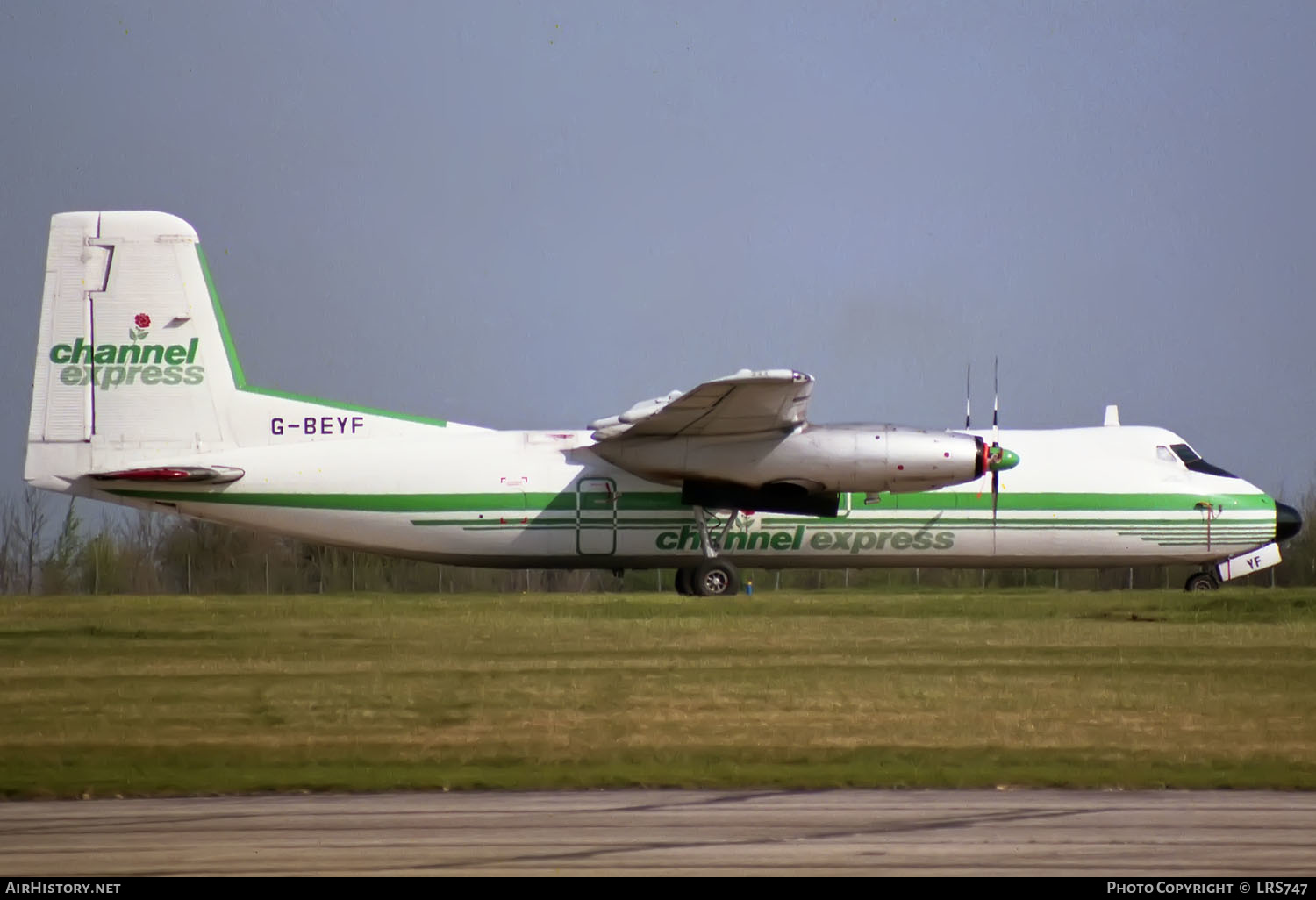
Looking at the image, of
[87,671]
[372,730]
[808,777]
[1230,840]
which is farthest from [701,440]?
[1230,840]

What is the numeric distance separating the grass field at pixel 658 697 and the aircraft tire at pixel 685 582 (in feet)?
6.34

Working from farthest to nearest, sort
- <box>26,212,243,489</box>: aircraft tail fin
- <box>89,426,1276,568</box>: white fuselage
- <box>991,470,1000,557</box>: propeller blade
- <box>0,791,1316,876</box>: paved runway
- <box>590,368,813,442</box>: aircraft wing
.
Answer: <box>991,470,1000,557</box>: propeller blade → <box>89,426,1276,568</box>: white fuselage → <box>26,212,243,489</box>: aircraft tail fin → <box>590,368,813,442</box>: aircraft wing → <box>0,791,1316,876</box>: paved runway

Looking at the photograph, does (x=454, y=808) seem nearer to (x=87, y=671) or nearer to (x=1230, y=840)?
(x=1230, y=840)

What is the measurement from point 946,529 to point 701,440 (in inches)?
187

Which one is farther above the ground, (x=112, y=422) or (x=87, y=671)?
(x=112, y=422)

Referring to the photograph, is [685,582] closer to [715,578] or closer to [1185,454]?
[715,578]

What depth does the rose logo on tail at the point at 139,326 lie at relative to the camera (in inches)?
1040

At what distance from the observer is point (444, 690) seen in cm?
1614

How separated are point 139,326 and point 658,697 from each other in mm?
14633

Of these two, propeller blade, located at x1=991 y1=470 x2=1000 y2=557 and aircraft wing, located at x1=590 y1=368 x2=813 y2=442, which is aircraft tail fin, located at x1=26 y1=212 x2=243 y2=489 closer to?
aircraft wing, located at x1=590 y1=368 x2=813 y2=442

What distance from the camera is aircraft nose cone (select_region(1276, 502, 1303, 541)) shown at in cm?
2936

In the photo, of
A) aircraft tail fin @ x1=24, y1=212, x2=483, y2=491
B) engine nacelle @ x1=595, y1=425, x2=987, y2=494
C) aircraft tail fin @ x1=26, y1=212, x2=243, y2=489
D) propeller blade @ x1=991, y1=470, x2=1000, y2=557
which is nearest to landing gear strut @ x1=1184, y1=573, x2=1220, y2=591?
propeller blade @ x1=991, y1=470, x2=1000, y2=557

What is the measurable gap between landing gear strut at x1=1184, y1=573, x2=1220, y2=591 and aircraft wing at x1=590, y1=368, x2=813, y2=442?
916 cm

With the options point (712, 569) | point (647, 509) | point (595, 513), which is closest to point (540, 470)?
point (595, 513)
